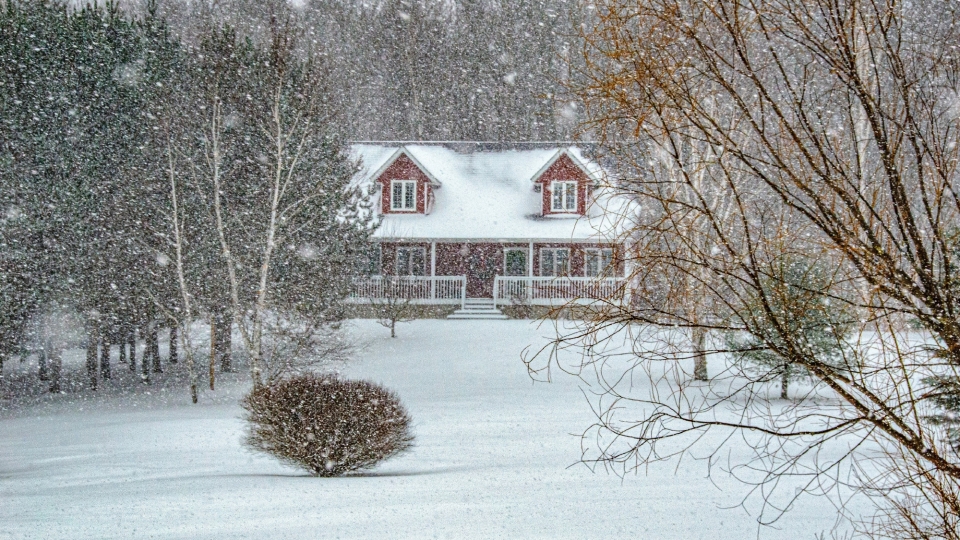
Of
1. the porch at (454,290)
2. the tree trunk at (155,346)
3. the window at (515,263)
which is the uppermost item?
the window at (515,263)

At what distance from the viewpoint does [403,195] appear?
2411cm

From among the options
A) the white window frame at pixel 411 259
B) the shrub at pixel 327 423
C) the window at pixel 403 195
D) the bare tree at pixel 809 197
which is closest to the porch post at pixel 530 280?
the white window frame at pixel 411 259

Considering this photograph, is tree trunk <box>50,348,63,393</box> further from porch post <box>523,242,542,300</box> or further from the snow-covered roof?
porch post <box>523,242,542,300</box>

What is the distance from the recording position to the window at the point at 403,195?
79.2 feet

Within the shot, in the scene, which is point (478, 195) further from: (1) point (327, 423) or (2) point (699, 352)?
(2) point (699, 352)

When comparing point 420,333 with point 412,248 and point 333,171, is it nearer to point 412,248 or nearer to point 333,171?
point 412,248

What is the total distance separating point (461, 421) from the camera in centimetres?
1209

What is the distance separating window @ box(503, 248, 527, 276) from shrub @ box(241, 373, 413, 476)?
16337 millimetres

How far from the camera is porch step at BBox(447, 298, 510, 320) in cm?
2259

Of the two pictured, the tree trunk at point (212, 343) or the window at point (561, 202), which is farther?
the window at point (561, 202)

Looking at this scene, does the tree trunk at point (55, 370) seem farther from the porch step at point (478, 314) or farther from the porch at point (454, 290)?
the porch step at point (478, 314)

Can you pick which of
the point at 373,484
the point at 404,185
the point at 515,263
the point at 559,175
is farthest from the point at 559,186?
the point at 373,484

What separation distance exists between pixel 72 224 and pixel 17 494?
8196mm

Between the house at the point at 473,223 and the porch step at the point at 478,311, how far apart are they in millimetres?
45
